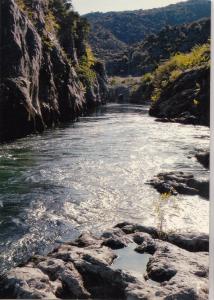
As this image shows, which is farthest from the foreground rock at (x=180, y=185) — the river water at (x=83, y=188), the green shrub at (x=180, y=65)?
the green shrub at (x=180, y=65)

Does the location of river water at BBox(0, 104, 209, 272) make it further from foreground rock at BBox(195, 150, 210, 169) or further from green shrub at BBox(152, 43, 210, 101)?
green shrub at BBox(152, 43, 210, 101)

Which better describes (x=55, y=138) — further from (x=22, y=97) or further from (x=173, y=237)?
(x=173, y=237)

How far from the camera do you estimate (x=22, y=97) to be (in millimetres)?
25531

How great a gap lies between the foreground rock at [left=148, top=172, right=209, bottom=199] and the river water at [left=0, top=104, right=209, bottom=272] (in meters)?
0.36

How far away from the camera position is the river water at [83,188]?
10.9m

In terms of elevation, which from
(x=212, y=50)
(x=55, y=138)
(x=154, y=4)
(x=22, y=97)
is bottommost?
(x=55, y=138)

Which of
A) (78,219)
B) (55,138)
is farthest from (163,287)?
(55,138)

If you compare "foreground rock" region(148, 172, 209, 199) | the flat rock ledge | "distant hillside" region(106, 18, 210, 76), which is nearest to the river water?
"foreground rock" region(148, 172, 209, 199)

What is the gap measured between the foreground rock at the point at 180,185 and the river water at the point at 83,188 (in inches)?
14.1

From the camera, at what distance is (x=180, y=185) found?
1497 centimetres

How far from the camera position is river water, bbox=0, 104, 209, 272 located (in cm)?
1093

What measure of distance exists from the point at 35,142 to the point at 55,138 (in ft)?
6.31

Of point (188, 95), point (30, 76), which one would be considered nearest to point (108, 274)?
point (30, 76)

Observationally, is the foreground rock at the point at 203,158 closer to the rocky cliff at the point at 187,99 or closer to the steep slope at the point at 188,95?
the steep slope at the point at 188,95
